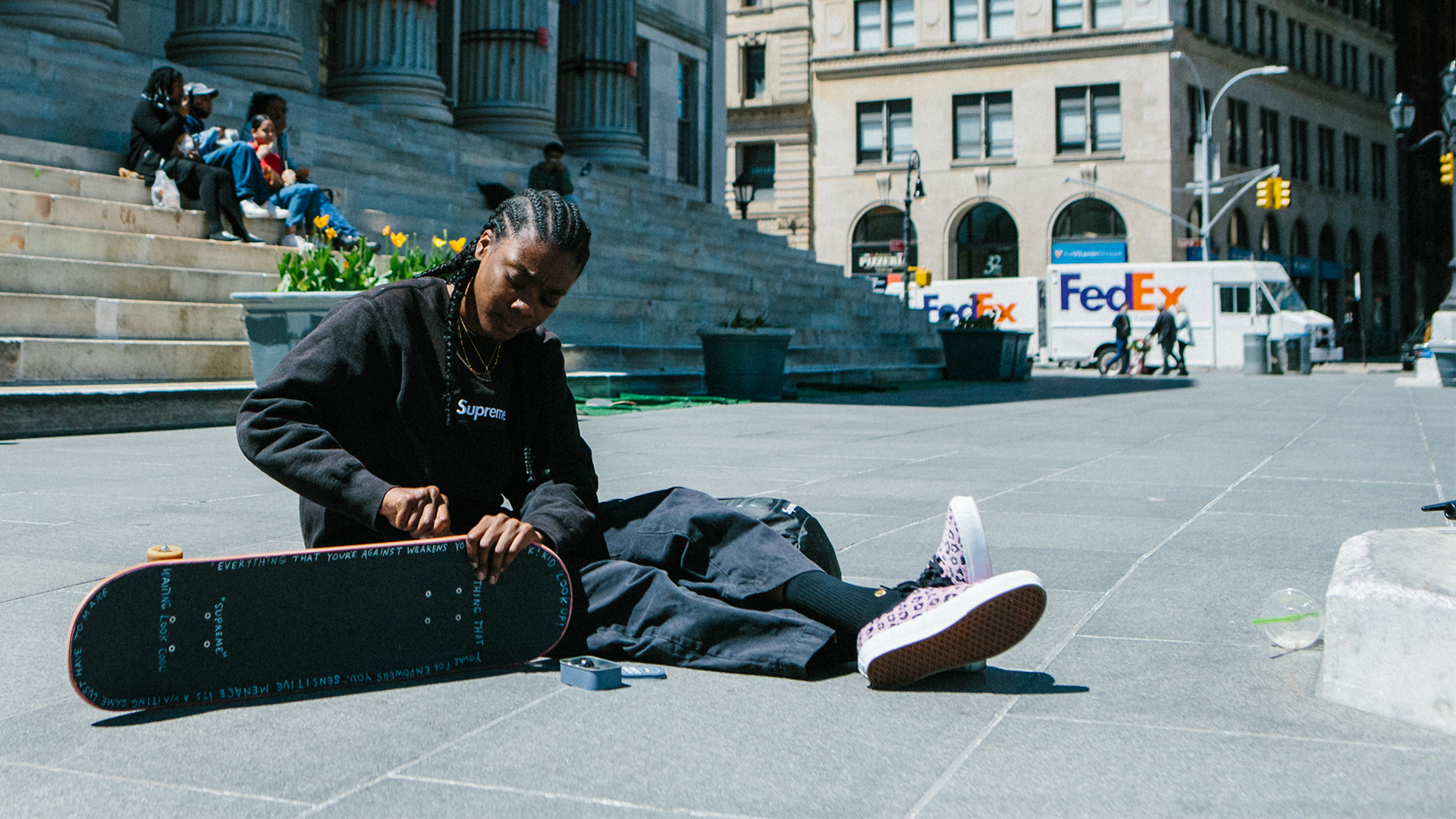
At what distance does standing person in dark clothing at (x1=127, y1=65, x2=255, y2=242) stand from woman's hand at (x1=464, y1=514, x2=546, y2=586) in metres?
9.91

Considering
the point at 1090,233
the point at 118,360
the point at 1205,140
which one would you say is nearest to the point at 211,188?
the point at 118,360

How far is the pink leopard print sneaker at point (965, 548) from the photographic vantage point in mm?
3141

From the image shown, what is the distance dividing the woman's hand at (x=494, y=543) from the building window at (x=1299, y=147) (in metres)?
53.9

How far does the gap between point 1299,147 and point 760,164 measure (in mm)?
20955

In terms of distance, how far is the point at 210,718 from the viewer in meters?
2.81

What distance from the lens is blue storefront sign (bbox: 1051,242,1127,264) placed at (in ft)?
142

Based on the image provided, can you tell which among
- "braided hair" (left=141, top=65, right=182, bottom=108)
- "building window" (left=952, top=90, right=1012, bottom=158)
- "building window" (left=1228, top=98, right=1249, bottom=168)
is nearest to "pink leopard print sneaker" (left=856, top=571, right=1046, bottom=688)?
"braided hair" (left=141, top=65, right=182, bottom=108)

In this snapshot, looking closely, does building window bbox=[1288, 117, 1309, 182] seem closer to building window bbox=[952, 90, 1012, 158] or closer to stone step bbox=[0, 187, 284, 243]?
building window bbox=[952, 90, 1012, 158]

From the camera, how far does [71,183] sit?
11461 millimetres

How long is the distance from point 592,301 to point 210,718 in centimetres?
1250

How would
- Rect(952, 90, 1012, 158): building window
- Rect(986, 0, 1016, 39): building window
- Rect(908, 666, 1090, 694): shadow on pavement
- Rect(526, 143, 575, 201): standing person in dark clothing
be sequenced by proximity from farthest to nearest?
Rect(952, 90, 1012, 158): building window
Rect(986, 0, 1016, 39): building window
Rect(526, 143, 575, 201): standing person in dark clothing
Rect(908, 666, 1090, 694): shadow on pavement

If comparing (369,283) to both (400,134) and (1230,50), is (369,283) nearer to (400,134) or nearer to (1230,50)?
(400,134)

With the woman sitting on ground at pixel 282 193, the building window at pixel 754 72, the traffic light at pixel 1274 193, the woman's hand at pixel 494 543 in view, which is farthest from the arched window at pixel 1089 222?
the woman's hand at pixel 494 543

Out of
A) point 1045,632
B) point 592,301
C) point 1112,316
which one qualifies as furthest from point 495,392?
point 1112,316
